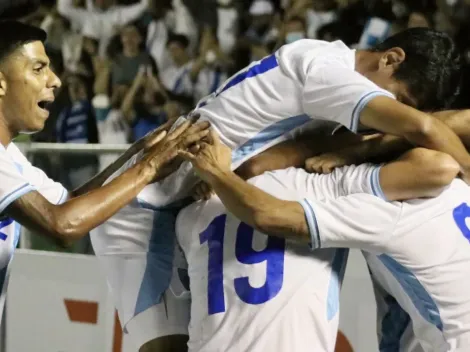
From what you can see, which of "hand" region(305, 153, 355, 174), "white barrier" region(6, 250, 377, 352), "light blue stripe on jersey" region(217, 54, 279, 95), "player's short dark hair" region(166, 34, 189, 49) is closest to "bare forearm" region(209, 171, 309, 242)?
"hand" region(305, 153, 355, 174)

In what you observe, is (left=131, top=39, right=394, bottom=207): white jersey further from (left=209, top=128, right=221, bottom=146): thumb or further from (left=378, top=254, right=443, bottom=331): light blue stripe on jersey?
(left=378, top=254, right=443, bottom=331): light blue stripe on jersey

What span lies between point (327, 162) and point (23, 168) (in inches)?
24.4

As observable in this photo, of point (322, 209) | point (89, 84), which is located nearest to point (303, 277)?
point (322, 209)

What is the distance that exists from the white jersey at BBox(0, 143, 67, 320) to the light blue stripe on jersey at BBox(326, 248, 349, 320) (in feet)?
1.72

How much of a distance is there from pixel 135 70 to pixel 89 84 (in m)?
0.34

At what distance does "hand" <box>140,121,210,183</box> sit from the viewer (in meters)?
1.32

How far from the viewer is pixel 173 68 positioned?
355 centimetres

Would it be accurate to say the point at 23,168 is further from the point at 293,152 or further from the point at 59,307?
the point at 59,307

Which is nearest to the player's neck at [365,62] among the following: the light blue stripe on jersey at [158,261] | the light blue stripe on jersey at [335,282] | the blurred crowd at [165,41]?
the light blue stripe on jersey at [335,282]

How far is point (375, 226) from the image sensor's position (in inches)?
46.8

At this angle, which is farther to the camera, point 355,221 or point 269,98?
point 269,98

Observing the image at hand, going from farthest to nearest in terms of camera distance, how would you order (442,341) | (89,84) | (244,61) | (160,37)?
1. (89,84)
2. (160,37)
3. (244,61)
4. (442,341)

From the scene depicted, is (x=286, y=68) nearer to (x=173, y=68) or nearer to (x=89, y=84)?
(x=173, y=68)

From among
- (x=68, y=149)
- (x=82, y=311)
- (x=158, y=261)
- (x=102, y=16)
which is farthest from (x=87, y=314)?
(x=102, y=16)
